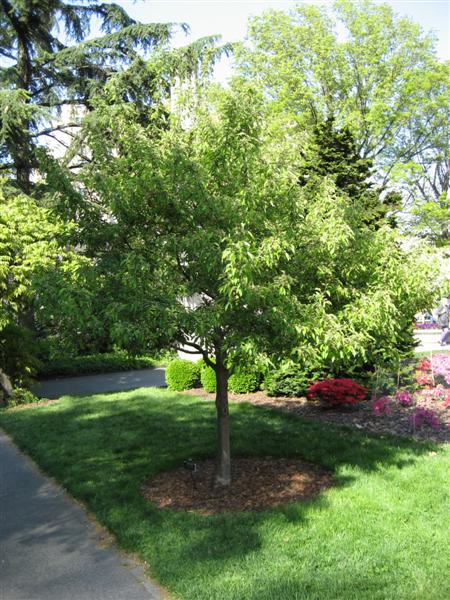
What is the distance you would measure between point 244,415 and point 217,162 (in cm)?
628

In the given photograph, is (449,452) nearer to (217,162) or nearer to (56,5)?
(217,162)

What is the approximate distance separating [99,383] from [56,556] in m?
12.8

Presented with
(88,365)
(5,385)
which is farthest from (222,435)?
(88,365)

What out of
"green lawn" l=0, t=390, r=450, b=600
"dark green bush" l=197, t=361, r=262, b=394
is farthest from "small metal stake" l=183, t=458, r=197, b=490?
"dark green bush" l=197, t=361, r=262, b=394

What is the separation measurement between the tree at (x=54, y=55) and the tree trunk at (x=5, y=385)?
6.77 meters

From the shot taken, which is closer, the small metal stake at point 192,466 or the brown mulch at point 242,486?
the brown mulch at point 242,486

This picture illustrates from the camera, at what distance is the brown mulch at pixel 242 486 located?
20.4ft

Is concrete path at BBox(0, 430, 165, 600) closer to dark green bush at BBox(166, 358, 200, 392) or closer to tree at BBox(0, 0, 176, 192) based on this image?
dark green bush at BBox(166, 358, 200, 392)

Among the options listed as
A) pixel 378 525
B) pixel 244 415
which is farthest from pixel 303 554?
pixel 244 415

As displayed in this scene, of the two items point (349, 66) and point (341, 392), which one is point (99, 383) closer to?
point (341, 392)

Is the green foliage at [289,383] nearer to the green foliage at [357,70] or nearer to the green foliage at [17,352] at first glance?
the green foliage at [17,352]

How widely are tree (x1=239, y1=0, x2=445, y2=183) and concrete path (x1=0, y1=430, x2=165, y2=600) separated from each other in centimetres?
2066

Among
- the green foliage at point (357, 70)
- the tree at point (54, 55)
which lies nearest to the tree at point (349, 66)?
the green foliage at point (357, 70)

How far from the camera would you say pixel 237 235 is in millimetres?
5270
